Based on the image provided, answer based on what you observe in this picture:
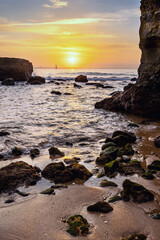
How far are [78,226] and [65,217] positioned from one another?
25 centimetres

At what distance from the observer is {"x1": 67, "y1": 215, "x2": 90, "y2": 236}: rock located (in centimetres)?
206

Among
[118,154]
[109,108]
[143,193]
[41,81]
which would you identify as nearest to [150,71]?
[109,108]

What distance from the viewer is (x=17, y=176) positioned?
3.16 meters

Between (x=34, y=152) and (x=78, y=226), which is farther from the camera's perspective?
(x=34, y=152)

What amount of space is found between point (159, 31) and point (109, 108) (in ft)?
12.6

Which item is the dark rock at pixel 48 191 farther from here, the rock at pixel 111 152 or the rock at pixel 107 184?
the rock at pixel 111 152

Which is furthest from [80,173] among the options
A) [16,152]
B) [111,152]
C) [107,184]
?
[16,152]

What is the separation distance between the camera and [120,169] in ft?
11.5

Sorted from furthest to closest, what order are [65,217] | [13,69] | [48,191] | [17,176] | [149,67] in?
1. [13,69]
2. [149,67]
3. [17,176]
4. [48,191]
5. [65,217]

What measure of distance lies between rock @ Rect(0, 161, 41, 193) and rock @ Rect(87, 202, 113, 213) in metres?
1.06

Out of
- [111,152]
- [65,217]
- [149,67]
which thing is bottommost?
[65,217]

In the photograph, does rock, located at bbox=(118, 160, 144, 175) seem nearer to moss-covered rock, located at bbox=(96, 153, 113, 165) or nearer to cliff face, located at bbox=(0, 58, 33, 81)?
moss-covered rock, located at bbox=(96, 153, 113, 165)

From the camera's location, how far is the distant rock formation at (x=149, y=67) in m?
7.27

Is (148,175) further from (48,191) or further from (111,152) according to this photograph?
(48,191)
